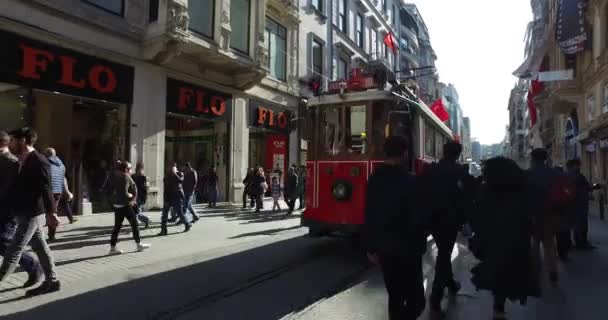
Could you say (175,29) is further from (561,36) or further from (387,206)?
(561,36)

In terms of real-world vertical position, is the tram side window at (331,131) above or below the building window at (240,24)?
below

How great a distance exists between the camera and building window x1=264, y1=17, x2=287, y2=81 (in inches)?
768

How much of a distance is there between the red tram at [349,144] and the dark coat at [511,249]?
10.9 feet

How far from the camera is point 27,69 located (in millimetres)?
10367

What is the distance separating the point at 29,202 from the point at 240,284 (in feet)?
8.90

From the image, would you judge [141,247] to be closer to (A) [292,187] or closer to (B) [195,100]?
(A) [292,187]

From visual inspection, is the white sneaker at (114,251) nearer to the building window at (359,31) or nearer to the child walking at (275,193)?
the child walking at (275,193)

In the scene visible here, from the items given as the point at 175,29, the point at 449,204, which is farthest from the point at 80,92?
the point at 449,204

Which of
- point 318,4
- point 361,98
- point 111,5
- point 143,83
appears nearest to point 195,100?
point 143,83

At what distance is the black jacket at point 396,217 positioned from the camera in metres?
3.13

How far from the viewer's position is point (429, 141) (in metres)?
9.20

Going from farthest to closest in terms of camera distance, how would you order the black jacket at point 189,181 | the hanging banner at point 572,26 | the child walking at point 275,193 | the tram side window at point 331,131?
the hanging banner at point 572,26 → the child walking at point 275,193 → the black jacket at point 189,181 → the tram side window at point 331,131

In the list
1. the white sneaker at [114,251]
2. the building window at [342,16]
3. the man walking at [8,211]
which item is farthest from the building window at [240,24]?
the man walking at [8,211]

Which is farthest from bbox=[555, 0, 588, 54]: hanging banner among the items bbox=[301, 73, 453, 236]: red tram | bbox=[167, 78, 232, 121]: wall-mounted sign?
bbox=[301, 73, 453, 236]: red tram
